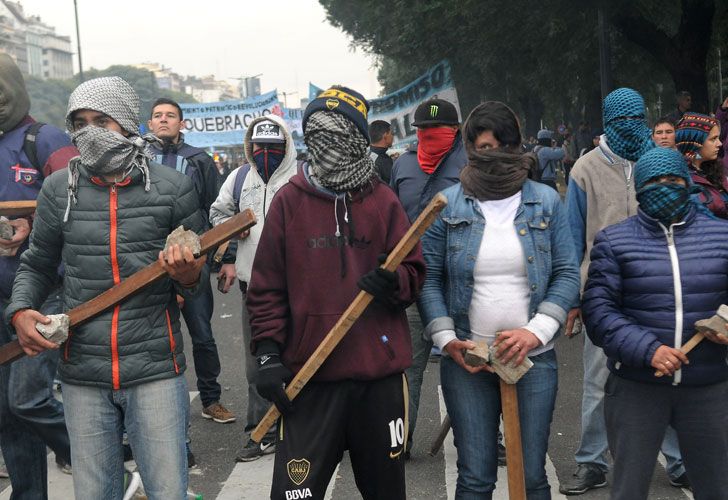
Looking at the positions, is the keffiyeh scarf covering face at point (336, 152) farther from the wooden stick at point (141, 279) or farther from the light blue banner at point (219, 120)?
the light blue banner at point (219, 120)

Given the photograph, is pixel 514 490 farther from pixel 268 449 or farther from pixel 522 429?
pixel 268 449

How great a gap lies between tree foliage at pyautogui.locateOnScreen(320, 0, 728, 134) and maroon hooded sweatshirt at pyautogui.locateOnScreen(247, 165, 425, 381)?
1242cm

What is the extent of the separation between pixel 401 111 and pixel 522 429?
13.5 meters

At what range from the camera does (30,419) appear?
13.8ft

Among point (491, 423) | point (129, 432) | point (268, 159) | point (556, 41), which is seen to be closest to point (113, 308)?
point (129, 432)

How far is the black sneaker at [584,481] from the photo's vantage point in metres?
4.93

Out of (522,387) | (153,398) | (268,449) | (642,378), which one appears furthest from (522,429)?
(268,449)

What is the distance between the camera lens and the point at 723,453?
3562 millimetres

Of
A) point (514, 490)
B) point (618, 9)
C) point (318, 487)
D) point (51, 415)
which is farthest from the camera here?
point (618, 9)

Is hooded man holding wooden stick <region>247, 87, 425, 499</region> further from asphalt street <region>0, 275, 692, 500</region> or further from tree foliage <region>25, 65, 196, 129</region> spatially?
tree foliage <region>25, 65, 196, 129</region>

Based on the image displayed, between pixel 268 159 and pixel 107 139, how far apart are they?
2.40 meters

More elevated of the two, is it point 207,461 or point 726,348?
point 726,348

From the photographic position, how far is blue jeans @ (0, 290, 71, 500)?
4.20 m

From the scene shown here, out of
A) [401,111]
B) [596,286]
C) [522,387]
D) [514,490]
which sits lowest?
[514,490]
